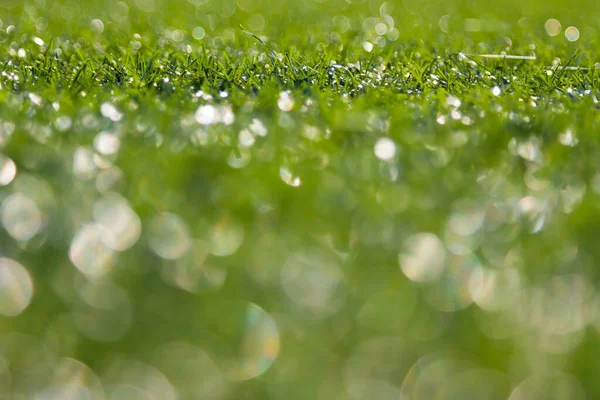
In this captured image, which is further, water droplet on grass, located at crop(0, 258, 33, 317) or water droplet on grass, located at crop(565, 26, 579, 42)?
water droplet on grass, located at crop(565, 26, 579, 42)

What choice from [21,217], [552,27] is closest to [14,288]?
[21,217]

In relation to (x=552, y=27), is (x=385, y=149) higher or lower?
lower

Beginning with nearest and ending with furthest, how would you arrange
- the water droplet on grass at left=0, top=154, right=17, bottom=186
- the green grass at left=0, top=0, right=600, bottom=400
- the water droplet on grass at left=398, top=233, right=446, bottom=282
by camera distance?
the green grass at left=0, top=0, right=600, bottom=400 < the water droplet on grass at left=398, top=233, right=446, bottom=282 < the water droplet on grass at left=0, top=154, right=17, bottom=186

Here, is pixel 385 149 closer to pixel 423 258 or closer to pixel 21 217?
pixel 423 258

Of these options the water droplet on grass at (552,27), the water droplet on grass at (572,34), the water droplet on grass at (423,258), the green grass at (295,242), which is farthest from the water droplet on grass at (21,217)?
the water droplet on grass at (552,27)

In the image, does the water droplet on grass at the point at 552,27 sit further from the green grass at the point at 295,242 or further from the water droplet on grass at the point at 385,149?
the water droplet on grass at the point at 385,149

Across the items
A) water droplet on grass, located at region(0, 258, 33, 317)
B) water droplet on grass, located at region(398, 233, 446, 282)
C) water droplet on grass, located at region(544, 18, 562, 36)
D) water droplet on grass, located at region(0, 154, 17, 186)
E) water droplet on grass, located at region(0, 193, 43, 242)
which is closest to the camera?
water droplet on grass, located at region(0, 258, 33, 317)

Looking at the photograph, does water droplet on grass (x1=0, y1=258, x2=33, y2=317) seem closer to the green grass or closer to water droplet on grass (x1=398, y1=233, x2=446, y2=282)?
the green grass

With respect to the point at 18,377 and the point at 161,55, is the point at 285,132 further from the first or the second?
the point at 161,55

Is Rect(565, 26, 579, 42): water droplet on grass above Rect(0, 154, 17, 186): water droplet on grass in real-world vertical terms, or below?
above

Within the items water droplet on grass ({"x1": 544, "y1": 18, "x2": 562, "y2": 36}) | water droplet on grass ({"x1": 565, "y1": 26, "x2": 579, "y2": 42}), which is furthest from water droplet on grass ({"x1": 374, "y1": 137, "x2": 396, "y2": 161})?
water droplet on grass ({"x1": 544, "y1": 18, "x2": 562, "y2": 36})
